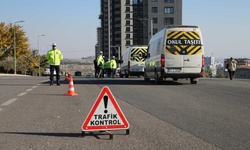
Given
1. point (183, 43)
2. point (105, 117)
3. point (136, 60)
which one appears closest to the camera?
point (105, 117)

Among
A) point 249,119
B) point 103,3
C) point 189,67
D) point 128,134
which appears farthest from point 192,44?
point 103,3

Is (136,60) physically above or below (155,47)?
Result: below

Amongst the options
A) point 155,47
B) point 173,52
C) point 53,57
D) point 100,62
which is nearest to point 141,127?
point 173,52

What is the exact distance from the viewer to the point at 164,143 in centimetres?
455

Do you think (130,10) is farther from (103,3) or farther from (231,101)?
(231,101)

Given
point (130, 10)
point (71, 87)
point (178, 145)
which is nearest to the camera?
point (178, 145)

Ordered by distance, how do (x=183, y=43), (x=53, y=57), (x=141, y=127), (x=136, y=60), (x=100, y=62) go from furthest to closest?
(x=136, y=60)
(x=100, y=62)
(x=53, y=57)
(x=183, y=43)
(x=141, y=127)

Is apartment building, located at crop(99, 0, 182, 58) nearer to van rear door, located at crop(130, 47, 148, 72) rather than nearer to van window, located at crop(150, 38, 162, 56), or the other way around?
van rear door, located at crop(130, 47, 148, 72)

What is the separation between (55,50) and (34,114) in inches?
358

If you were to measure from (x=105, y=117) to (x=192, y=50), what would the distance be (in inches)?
441

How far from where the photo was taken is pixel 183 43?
50.5 ft

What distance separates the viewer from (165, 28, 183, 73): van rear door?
15336mm

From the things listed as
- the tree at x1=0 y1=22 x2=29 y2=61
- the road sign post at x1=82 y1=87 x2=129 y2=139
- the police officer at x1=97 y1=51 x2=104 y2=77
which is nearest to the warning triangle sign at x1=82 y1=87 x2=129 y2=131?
the road sign post at x1=82 y1=87 x2=129 y2=139

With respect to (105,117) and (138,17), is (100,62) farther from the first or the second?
(138,17)
